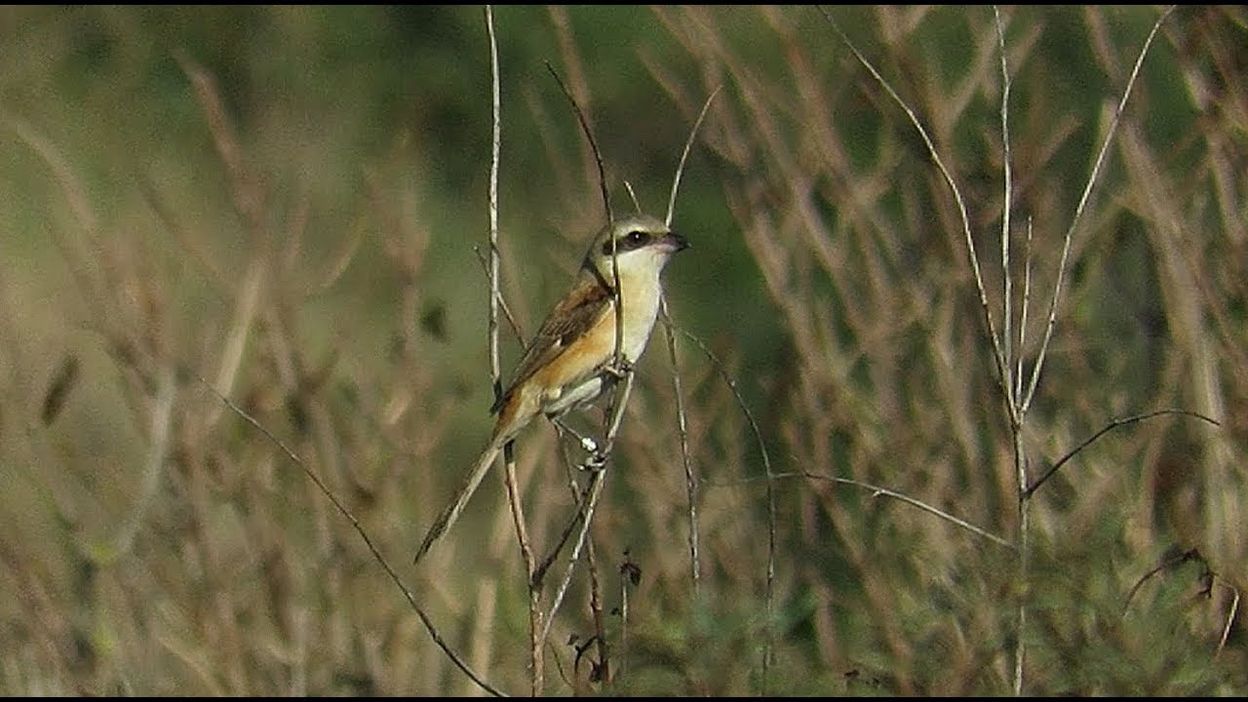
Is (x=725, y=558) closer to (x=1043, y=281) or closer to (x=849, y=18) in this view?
(x=1043, y=281)

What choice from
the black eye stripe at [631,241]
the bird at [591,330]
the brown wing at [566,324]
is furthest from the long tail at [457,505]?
the black eye stripe at [631,241]

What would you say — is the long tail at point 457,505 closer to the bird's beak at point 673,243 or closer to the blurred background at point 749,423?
the blurred background at point 749,423

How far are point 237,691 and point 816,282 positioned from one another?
13.6 feet

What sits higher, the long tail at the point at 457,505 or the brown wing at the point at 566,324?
the brown wing at the point at 566,324

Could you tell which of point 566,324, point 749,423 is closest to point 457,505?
point 566,324

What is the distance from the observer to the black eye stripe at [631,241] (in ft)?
16.8

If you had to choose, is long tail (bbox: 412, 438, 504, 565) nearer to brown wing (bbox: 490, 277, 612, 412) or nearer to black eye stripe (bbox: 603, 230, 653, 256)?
brown wing (bbox: 490, 277, 612, 412)

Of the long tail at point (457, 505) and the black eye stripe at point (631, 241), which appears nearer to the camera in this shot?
the long tail at point (457, 505)

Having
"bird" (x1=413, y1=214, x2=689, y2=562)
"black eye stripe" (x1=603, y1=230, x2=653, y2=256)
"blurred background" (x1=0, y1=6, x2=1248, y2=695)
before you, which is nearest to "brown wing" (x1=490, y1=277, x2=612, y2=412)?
"bird" (x1=413, y1=214, x2=689, y2=562)

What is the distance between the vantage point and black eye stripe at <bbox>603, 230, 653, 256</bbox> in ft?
16.8

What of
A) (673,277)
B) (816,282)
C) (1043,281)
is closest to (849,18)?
(673,277)

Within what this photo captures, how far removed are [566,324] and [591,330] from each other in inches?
2.3

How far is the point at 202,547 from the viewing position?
6.13m

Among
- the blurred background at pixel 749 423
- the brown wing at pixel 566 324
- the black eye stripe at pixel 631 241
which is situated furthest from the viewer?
the blurred background at pixel 749 423
